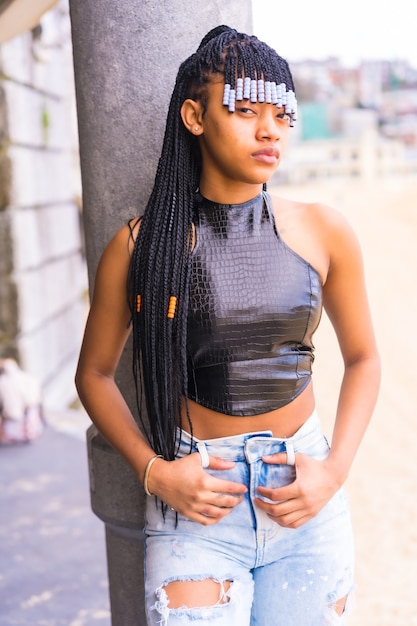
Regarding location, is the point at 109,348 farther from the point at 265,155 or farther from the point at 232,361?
the point at 265,155

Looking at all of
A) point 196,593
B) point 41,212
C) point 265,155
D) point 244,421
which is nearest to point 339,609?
point 196,593

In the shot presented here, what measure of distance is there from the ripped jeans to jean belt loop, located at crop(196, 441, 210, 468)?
1 cm

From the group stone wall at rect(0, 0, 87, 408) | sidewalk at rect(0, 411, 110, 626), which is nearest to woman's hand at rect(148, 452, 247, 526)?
sidewalk at rect(0, 411, 110, 626)

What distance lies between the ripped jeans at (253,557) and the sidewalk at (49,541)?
2.19 meters

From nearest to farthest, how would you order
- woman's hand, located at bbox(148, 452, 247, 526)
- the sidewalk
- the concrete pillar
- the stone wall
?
woman's hand, located at bbox(148, 452, 247, 526) < the concrete pillar < the sidewalk < the stone wall

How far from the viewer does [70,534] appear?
4.67 meters

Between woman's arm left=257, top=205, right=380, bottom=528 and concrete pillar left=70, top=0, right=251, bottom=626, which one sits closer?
woman's arm left=257, top=205, right=380, bottom=528

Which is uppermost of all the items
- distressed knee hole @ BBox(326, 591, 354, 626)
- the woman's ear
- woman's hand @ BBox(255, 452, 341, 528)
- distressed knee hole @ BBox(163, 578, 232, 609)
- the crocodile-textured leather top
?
the woman's ear

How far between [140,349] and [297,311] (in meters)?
0.36

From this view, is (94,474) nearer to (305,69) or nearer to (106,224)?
(106,224)

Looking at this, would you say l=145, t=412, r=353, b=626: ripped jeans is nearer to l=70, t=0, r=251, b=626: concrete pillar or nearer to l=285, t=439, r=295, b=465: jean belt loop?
l=285, t=439, r=295, b=465: jean belt loop

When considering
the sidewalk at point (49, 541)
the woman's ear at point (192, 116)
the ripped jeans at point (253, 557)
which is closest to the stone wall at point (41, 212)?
the sidewalk at point (49, 541)

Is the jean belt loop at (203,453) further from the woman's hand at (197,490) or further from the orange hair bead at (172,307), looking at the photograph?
the orange hair bead at (172,307)

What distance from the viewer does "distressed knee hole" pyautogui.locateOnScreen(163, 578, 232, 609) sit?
5.34ft
